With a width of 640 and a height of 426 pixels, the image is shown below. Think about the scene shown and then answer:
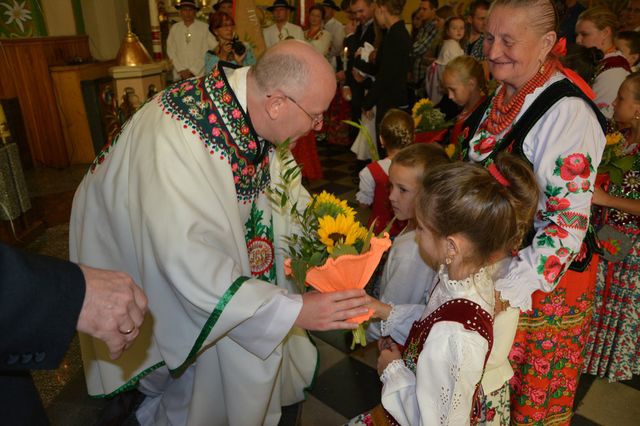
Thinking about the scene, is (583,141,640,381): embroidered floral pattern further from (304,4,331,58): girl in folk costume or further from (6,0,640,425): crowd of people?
(304,4,331,58): girl in folk costume

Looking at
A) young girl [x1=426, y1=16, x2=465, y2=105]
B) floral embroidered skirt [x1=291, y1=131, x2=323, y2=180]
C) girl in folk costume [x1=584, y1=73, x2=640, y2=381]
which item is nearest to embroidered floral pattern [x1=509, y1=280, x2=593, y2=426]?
girl in folk costume [x1=584, y1=73, x2=640, y2=381]

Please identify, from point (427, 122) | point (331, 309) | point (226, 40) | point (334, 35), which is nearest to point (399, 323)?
point (331, 309)

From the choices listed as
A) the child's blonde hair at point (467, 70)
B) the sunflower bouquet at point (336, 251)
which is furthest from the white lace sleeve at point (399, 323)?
the child's blonde hair at point (467, 70)

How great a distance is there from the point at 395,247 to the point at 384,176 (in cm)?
102

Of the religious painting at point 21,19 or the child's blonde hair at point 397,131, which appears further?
the religious painting at point 21,19

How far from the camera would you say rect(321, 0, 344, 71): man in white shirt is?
27.2 feet

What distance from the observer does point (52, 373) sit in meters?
2.76

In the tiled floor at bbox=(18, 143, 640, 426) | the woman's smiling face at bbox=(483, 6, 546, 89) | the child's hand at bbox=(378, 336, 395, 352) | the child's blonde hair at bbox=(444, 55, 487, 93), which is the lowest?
the tiled floor at bbox=(18, 143, 640, 426)

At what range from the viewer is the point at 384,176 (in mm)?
3238

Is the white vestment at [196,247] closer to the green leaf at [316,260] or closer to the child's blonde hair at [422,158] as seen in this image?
the green leaf at [316,260]

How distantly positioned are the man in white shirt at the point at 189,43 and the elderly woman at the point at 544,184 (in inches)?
254

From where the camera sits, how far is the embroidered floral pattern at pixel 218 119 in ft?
6.15

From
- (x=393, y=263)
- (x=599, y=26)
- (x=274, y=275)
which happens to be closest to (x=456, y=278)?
(x=393, y=263)

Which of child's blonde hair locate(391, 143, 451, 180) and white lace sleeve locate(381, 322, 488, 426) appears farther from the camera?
child's blonde hair locate(391, 143, 451, 180)
